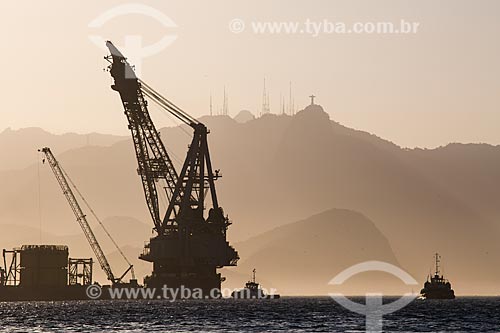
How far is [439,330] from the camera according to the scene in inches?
5531

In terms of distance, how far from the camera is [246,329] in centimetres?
14000

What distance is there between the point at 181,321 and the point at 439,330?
36479 mm

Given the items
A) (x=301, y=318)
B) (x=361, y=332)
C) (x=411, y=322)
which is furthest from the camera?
(x=301, y=318)

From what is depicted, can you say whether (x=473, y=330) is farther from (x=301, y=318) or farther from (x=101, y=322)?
(x=101, y=322)

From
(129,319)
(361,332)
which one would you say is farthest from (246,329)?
(129,319)

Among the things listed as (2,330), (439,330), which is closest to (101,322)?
(2,330)

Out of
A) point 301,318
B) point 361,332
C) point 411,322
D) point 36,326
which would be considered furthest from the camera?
point 301,318

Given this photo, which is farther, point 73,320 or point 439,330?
point 73,320

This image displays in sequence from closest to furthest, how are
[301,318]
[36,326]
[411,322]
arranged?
1. [36,326]
2. [411,322]
3. [301,318]

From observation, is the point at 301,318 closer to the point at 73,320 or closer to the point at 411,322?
the point at 411,322

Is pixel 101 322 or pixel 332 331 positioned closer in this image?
pixel 332 331

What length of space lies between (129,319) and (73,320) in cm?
764

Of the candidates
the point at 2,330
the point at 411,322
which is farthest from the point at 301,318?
the point at 2,330

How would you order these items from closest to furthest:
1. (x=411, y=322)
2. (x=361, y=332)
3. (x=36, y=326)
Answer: (x=361, y=332) → (x=36, y=326) → (x=411, y=322)
